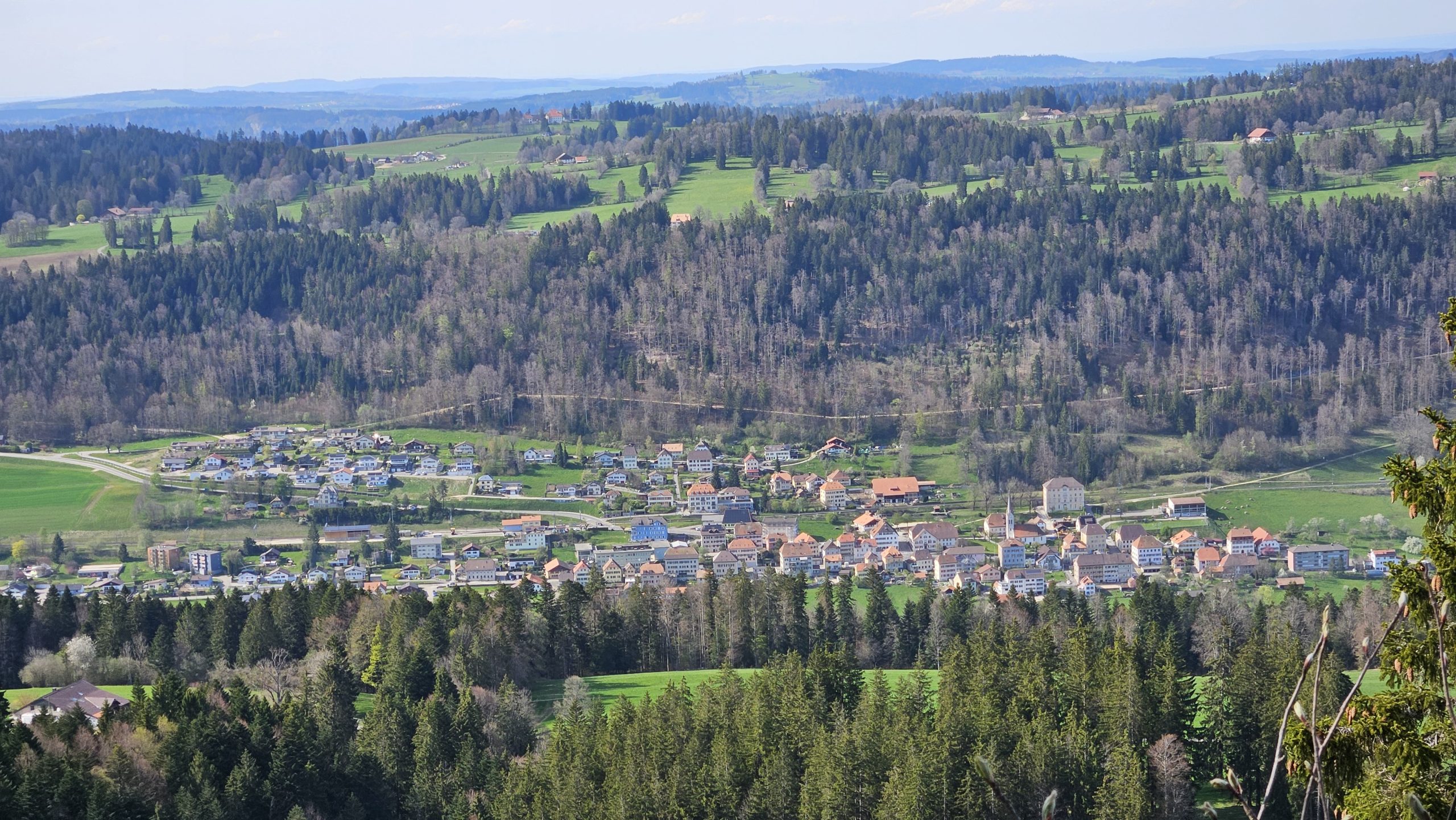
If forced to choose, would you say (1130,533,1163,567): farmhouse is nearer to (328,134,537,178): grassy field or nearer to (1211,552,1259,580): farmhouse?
(1211,552,1259,580): farmhouse

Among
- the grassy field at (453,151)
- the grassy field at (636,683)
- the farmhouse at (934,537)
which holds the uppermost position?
the grassy field at (453,151)

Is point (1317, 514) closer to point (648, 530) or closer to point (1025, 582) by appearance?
point (1025, 582)

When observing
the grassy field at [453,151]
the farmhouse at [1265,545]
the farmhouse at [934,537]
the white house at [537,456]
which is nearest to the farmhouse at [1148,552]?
the farmhouse at [1265,545]

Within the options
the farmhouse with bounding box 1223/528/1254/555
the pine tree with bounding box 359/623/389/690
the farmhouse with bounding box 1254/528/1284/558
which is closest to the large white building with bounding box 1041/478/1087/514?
the farmhouse with bounding box 1223/528/1254/555

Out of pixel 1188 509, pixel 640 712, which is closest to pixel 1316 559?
pixel 1188 509

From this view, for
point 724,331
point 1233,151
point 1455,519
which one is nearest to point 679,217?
point 724,331

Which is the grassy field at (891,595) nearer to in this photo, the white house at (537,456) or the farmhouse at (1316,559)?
the farmhouse at (1316,559)

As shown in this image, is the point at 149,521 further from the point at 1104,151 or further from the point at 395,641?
the point at 1104,151
